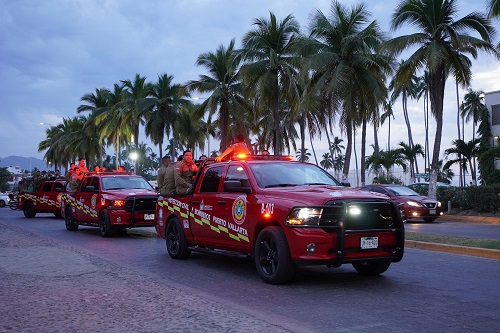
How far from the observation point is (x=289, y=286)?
810cm

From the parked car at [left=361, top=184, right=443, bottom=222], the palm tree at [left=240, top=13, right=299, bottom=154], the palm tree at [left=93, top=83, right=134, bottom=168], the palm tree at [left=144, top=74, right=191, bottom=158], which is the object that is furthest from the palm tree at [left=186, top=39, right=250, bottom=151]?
the parked car at [left=361, top=184, right=443, bottom=222]

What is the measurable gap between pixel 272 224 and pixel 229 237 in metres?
1.26

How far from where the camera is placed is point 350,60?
29.8 meters

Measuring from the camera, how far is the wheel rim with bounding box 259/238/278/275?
820 cm

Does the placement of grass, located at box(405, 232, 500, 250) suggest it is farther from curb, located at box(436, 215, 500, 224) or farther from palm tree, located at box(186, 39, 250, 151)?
palm tree, located at box(186, 39, 250, 151)

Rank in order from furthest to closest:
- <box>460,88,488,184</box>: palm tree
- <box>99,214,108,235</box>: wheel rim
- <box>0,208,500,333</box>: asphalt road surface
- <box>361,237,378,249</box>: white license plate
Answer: <box>460,88,488,184</box>: palm tree, <box>99,214,108,235</box>: wheel rim, <box>361,237,378,249</box>: white license plate, <box>0,208,500,333</box>: asphalt road surface

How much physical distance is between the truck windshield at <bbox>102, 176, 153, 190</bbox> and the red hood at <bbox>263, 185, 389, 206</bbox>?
30.2ft

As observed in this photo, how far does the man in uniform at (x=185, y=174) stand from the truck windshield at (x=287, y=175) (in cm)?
212

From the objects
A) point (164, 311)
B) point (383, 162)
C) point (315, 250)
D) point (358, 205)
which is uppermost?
point (383, 162)

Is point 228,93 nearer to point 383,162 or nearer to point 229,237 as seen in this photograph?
point 383,162

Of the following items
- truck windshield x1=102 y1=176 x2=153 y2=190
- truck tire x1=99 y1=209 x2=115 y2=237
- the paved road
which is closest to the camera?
truck tire x1=99 y1=209 x2=115 y2=237

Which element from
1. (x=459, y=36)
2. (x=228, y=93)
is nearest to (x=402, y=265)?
(x=459, y=36)

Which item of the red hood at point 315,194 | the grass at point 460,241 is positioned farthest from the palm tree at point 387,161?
the red hood at point 315,194

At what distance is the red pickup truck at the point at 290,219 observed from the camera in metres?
7.74
